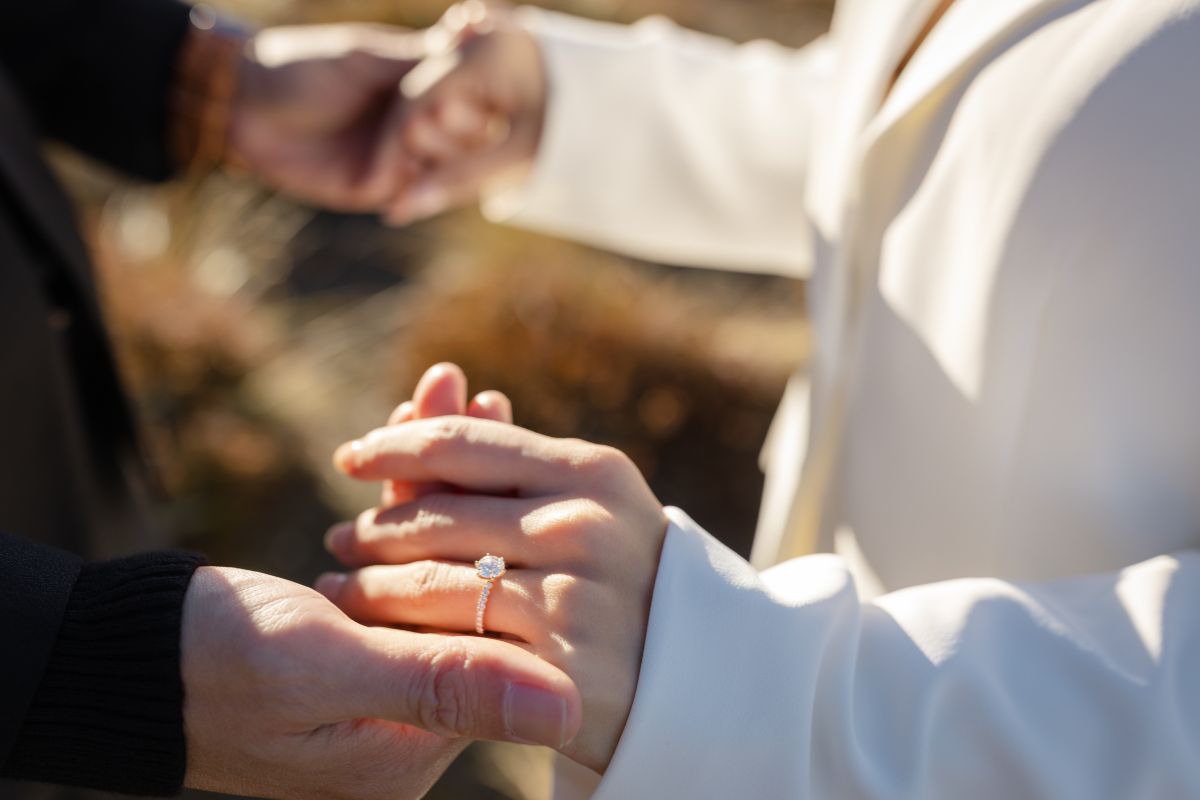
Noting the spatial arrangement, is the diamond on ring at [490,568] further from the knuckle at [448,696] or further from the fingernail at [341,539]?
the fingernail at [341,539]

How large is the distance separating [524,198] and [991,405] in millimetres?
1273

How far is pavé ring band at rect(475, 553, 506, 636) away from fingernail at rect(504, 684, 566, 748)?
15 centimetres

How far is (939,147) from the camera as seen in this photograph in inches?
43.8

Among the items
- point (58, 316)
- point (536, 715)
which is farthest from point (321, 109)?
point (536, 715)

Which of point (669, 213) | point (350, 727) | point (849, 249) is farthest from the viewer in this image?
point (669, 213)

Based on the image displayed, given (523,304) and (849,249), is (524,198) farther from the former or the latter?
(523,304)

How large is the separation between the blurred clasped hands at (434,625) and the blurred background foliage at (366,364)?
6.08 ft

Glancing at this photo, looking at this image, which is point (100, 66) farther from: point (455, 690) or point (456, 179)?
point (455, 690)

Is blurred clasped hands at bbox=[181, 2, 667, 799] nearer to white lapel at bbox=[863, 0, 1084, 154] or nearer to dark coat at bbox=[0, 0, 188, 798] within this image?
dark coat at bbox=[0, 0, 188, 798]

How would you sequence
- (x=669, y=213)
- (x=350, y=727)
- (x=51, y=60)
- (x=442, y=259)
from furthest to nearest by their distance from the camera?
1. (x=442, y=259)
2. (x=669, y=213)
3. (x=51, y=60)
4. (x=350, y=727)

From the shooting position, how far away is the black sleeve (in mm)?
1690

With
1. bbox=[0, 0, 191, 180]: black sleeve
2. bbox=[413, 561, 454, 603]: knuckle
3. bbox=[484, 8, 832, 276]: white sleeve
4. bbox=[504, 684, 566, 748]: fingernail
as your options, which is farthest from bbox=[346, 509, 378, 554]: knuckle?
bbox=[0, 0, 191, 180]: black sleeve

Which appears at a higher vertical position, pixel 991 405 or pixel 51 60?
pixel 51 60

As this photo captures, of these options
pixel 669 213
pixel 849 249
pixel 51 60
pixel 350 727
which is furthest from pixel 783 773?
pixel 51 60
